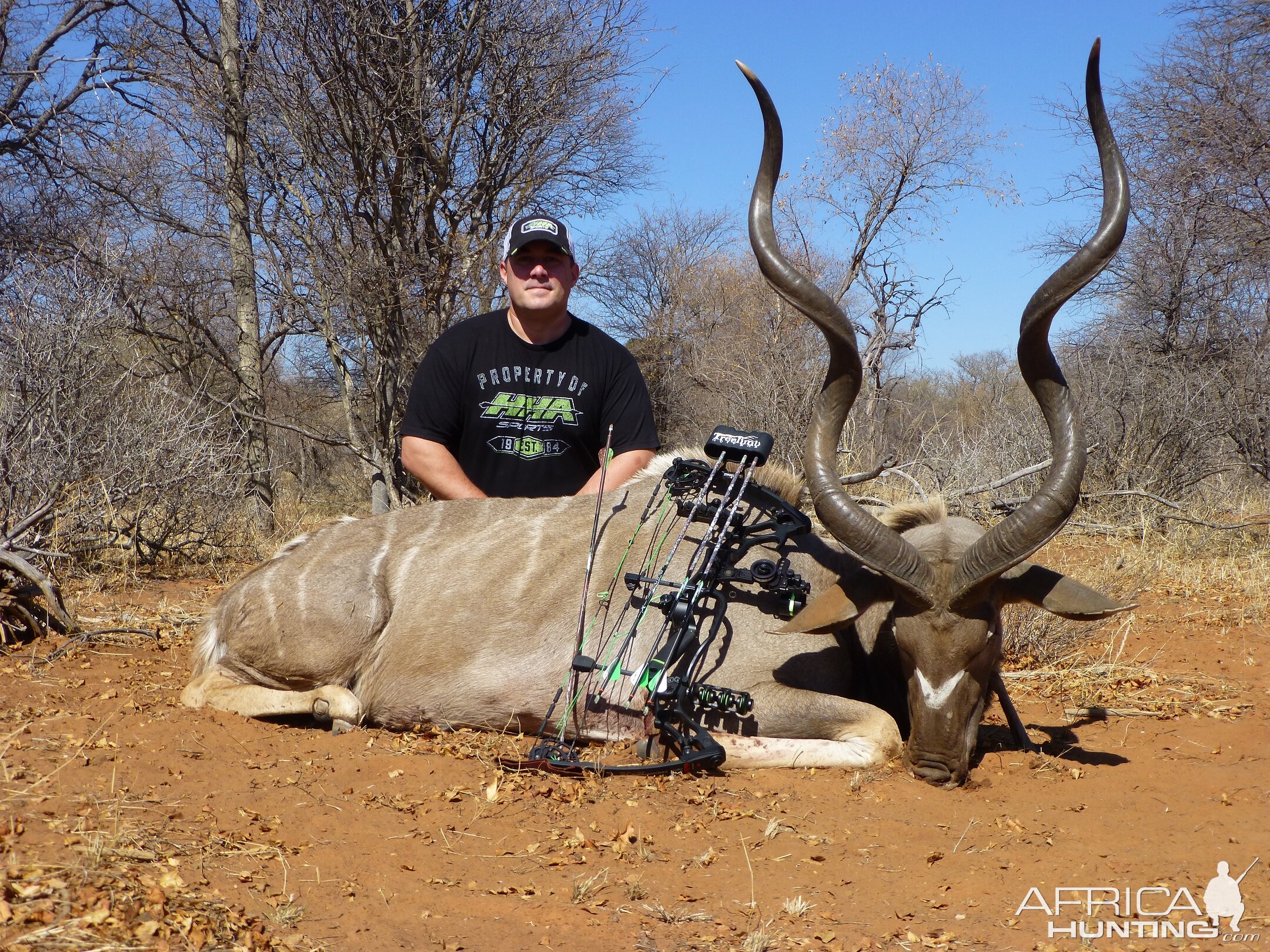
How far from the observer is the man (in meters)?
5.47

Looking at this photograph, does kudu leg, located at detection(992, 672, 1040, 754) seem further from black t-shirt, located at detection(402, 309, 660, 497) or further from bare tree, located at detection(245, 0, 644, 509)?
bare tree, located at detection(245, 0, 644, 509)

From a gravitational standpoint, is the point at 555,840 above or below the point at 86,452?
below

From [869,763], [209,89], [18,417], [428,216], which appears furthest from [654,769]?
[209,89]

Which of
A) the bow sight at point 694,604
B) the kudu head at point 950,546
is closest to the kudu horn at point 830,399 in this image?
the kudu head at point 950,546

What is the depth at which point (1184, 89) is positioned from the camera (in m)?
10.2

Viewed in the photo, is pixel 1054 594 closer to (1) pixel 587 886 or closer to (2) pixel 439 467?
(1) pixel 587 886

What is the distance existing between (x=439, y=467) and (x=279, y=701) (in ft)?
5.05

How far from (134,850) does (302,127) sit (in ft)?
23.1

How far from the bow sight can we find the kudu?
9 centimetres

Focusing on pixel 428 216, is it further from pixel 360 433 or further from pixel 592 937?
pixel 592 937

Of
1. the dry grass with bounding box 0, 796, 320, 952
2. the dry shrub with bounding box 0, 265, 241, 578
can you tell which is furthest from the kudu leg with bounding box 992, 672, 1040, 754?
the dry shrub with bounding box 0, 265, 241, 578

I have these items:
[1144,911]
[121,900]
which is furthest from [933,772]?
[121,900]

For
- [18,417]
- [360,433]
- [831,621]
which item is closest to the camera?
[831,621]

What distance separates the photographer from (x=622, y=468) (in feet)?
17.9
